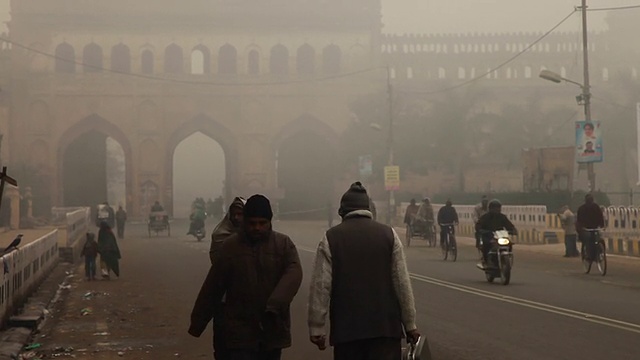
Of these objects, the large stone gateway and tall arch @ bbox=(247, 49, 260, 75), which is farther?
tall arch @ bbox=(247, 49, 260, 75)

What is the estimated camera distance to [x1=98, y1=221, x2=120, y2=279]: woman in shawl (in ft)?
56.4

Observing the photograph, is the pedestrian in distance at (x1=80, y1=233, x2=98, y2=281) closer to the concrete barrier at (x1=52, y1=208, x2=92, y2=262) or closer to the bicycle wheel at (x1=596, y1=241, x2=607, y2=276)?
the concrete barrier at (x1=52, y1=208, x2=92, y2=262)

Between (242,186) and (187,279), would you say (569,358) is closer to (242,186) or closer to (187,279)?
A: (187,279)

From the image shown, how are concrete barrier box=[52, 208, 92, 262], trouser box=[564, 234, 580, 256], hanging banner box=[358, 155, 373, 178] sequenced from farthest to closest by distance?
hanging banner box=[358, 155, 373, 178] → concrete barrier box=[52, 208, 92, 262] → trouser box=[564, 234, 580, 256]

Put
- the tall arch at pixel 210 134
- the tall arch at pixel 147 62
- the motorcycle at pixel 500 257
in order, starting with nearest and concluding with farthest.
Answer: the motorcycle at pixel 500 257, the tall arch at pixel 210 134, the tall arch at pixel 147 62

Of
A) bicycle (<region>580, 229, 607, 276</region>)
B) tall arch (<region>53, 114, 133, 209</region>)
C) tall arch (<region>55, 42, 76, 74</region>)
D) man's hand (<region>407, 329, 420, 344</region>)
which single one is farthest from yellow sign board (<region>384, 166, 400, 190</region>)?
man's hand (<region>407, 329, 420, 344</region>)

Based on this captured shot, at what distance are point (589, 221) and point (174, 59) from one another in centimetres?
4062

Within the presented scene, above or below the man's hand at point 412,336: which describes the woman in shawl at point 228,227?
above

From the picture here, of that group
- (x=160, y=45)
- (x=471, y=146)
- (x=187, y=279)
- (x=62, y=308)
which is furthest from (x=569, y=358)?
(x=160, y=45)

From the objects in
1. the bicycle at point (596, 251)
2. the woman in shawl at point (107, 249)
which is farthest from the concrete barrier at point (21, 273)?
the bicycle at point (596, 251)

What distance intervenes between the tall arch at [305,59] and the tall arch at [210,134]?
234 inches

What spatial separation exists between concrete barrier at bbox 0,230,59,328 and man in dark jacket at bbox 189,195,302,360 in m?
5.97

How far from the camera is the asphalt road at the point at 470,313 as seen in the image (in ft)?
29.1

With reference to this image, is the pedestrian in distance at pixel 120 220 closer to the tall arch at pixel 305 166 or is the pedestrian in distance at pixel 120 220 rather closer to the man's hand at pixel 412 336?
the tall arch at pixel 305 166
